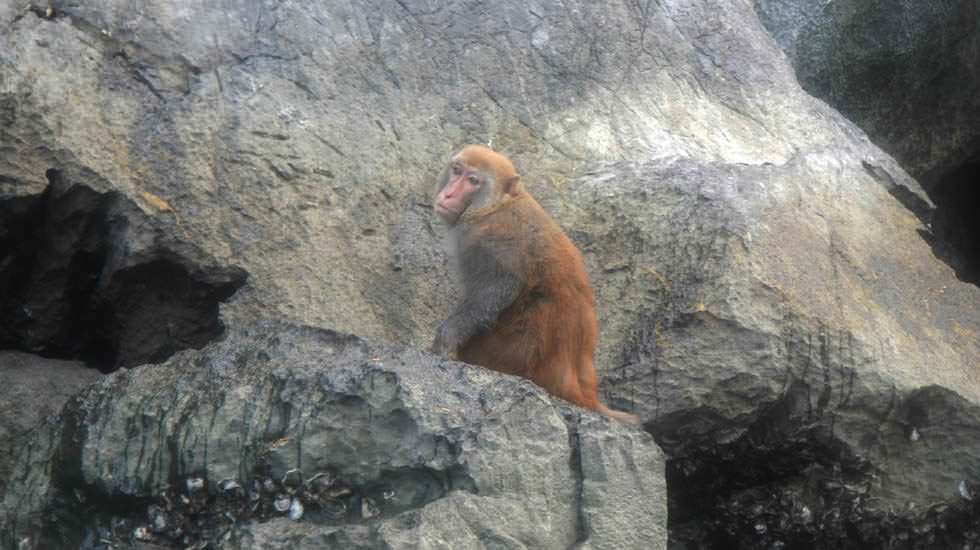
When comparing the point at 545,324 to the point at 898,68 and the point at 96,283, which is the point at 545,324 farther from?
the point at 898,68

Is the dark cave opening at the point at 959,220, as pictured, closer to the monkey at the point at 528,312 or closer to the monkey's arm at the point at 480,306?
the monkey at the point at 528,312

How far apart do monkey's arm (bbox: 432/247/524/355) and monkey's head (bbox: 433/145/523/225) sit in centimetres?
56

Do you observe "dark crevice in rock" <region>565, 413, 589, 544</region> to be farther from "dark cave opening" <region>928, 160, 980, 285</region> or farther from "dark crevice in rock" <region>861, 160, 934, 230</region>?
"dark cave opening" <region>928, 160, 980, 285</region>

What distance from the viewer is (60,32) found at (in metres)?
Result: 7.64

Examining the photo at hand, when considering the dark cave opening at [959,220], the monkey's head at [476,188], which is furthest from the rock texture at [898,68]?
the monkey's head at [476,188]

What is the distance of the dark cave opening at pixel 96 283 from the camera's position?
6992 millimetres

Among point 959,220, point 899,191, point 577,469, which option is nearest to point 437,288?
point 577,469

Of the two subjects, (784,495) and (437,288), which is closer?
(784,495)

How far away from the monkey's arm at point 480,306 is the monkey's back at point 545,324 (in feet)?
0.11

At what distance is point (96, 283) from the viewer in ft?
23.6

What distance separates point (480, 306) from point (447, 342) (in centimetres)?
23

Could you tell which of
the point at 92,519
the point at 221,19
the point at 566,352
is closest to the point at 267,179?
the point at 221,19

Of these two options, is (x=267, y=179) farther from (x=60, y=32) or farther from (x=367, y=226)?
(x=60, y=32)

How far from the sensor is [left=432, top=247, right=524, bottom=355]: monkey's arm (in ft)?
22.2
